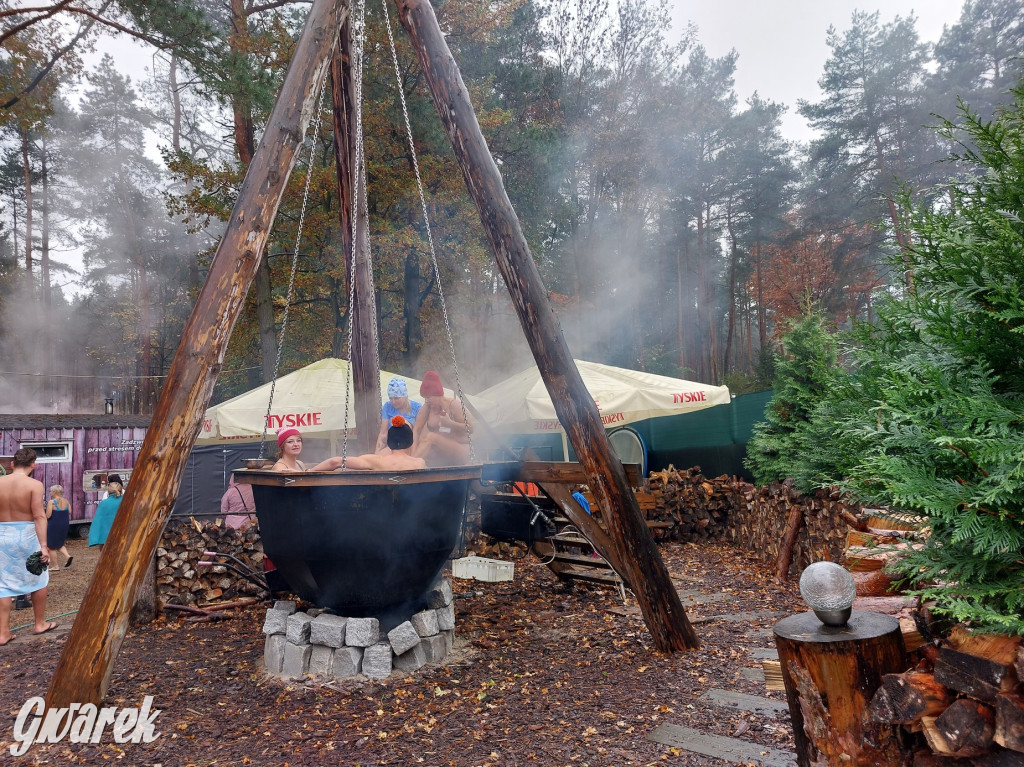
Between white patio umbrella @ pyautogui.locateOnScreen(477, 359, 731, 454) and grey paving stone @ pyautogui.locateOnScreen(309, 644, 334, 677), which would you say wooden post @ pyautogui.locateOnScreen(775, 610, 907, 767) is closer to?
grey paving stone @ pyautogui.locateOnScreen(309, 644, 334, 677)

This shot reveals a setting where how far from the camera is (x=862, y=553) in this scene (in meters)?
2.79

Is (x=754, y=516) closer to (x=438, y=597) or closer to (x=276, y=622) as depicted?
(x=438, y=597)

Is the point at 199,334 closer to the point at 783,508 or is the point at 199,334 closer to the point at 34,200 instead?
the point at 783,508

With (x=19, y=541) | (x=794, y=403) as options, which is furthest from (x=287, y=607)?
(x=794, y=403)

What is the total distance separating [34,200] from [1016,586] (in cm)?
3094

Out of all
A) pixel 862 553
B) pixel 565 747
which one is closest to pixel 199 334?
pixel 565 747

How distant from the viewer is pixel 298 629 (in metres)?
4.20

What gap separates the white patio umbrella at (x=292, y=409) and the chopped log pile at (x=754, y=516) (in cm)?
300

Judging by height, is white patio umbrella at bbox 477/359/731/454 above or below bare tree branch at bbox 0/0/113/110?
below

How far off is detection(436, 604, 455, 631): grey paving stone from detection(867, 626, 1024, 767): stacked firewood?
10.0ft

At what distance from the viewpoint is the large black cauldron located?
12.2ft

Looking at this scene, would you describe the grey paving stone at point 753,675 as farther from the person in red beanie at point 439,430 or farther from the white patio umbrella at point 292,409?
the white patio umbrella at point 292,409

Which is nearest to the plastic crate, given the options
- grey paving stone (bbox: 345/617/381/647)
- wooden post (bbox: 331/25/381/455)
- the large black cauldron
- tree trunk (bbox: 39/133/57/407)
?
wooden post (bbox: 331/25/381/455)
